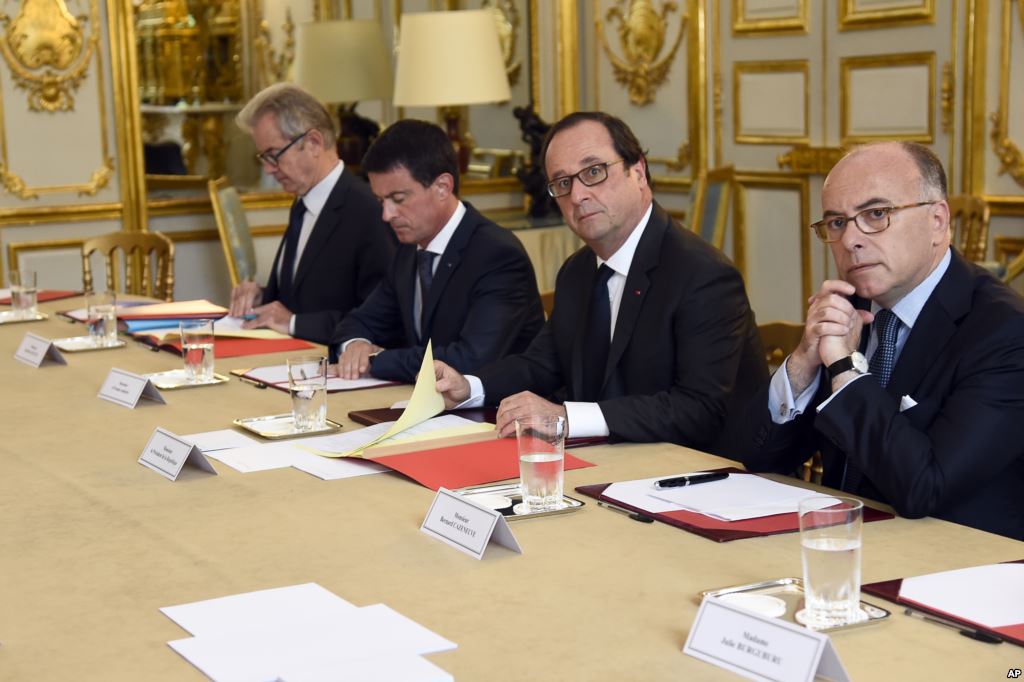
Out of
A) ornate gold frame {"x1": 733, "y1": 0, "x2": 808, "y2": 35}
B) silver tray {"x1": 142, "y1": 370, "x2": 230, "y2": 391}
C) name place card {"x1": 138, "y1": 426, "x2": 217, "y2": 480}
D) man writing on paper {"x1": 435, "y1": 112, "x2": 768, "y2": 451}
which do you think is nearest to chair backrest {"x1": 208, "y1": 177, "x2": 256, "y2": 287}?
ornate gold frame {"x1": 733, "y1": 0, "x2": 808, "y2": 35}

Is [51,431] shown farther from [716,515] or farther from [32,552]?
[716,515]

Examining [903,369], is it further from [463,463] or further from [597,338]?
[597,338]

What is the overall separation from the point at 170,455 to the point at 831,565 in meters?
1.24

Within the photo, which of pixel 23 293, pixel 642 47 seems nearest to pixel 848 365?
pixel 23 293

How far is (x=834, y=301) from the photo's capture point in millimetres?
2186

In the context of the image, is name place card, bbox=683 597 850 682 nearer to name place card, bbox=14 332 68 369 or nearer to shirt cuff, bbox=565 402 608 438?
shirt cuff, bbox=565 402 608 438

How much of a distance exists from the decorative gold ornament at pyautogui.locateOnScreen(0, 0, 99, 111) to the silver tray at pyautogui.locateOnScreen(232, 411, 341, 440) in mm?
4499

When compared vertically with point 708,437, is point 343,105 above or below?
above

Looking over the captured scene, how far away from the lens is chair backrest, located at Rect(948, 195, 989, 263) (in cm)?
515

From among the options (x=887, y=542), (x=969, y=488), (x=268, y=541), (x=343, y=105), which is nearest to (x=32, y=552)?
(x=268, y=541)

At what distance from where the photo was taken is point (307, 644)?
1453mm

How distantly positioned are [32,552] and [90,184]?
5.23 metres

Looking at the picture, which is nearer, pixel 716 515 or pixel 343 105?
pixel 716 515

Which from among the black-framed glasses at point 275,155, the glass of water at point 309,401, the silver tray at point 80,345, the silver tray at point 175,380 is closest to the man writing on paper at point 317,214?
the black-framed glasses at point 275,155
